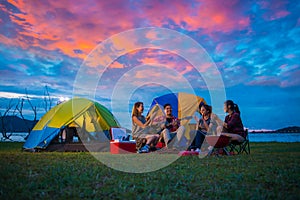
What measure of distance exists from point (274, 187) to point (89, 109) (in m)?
8.73

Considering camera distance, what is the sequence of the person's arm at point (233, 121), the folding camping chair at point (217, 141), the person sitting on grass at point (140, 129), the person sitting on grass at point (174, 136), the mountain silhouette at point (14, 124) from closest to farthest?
the folding camping chair at point (217, 141)
the person's arm at point (233, 121)
the person sitting on grass at point (174, 136)
the person sitting on grass at point (140, 129)
the mountain silhouette at point (14, 124)

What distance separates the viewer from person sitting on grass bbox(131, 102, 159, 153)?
8.43 meters

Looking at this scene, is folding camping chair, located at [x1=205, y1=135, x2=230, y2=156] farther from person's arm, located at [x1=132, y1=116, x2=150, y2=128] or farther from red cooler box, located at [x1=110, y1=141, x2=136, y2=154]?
red cooler box, located at [x1=110, y1=141, x2=136, y2=154]

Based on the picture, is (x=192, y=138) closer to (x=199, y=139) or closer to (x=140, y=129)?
(x=199, y=139)

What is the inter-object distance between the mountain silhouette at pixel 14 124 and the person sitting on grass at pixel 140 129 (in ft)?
50.3

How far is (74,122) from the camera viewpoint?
35.2 feet

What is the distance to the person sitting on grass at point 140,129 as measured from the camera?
27.6ft

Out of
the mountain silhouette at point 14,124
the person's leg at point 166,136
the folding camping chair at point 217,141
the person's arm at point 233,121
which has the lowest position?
the folding camping chair at point 217,141

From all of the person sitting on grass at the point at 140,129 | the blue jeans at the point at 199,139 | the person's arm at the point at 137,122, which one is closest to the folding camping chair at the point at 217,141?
the blue jeans at the point at 199,139

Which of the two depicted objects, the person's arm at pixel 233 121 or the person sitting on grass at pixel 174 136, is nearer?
the person's arm at pixel 233 121

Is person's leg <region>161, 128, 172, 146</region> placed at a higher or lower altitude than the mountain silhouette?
lower

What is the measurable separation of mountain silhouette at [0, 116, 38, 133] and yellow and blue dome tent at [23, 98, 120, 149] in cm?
1176

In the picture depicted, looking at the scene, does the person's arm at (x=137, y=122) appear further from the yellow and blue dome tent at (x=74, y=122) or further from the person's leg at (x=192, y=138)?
the yellow and blue dome tent at (x=74, y=122)

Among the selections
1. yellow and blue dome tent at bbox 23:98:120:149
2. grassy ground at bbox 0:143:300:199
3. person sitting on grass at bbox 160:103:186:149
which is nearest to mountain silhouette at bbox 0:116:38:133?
Answer: yellow and blue dome tent at bbox 23:98:120:149
